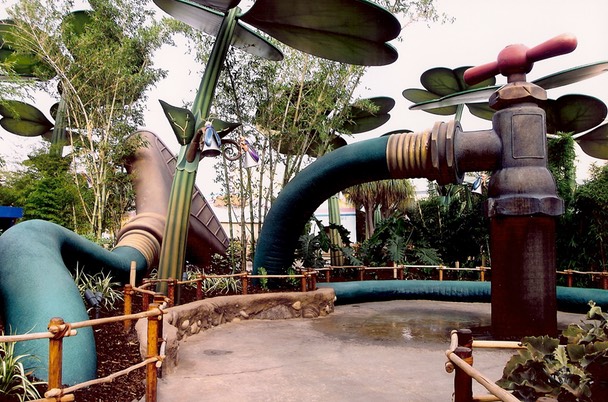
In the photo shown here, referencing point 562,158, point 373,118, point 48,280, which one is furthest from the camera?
point 373,118

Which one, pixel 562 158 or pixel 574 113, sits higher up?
pixel 574 113

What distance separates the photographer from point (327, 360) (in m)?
5.09

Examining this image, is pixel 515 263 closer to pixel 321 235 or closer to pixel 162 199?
pixel 321 235

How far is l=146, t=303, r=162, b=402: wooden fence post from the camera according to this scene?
135 inches

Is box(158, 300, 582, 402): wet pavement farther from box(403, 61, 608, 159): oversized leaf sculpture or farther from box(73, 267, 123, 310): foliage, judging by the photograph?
box(403, 61, 608, 159): oversized leaf sculpture

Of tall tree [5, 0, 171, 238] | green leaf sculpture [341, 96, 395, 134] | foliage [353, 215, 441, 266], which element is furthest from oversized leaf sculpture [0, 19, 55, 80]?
green leaf sculpture [341, 96, 395, 134]

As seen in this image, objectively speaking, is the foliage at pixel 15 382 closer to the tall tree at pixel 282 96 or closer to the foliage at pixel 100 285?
the foliage at pixel 100 285

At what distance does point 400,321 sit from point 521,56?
164 inches

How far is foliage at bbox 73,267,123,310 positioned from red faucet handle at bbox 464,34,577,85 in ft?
18.6

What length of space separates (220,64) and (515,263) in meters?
5.20

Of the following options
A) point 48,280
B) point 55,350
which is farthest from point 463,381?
point 48,280

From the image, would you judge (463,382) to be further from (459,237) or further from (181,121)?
(459,237)

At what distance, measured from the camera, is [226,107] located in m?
10.0

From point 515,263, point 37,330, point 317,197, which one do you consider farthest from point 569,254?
point 37,330
